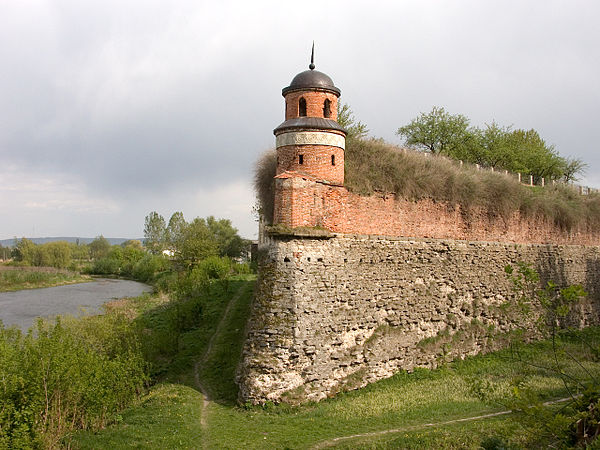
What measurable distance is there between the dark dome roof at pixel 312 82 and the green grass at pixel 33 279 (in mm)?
41157

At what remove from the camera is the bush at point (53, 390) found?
10.5 m

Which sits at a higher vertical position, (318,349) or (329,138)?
(329,138)

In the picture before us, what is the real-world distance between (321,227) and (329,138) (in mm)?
2401

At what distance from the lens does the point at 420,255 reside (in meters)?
14.5

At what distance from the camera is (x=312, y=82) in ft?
42.8

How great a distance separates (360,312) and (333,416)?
2914 mm

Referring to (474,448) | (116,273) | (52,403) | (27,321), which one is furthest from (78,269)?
(474,448)

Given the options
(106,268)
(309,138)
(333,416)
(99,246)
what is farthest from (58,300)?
(99,246)

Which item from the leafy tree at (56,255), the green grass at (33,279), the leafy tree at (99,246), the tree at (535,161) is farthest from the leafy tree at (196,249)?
the leafy tree at (99,246)

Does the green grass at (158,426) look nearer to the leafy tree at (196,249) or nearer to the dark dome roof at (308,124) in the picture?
the dark dome roof at (308,124)

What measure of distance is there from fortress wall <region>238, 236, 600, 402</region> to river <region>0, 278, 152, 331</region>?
19.2m

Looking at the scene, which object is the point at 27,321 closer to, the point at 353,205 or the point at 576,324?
the point at 353,205

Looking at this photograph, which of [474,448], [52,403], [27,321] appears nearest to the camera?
[474,448]

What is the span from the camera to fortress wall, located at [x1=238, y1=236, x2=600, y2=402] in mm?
11595
